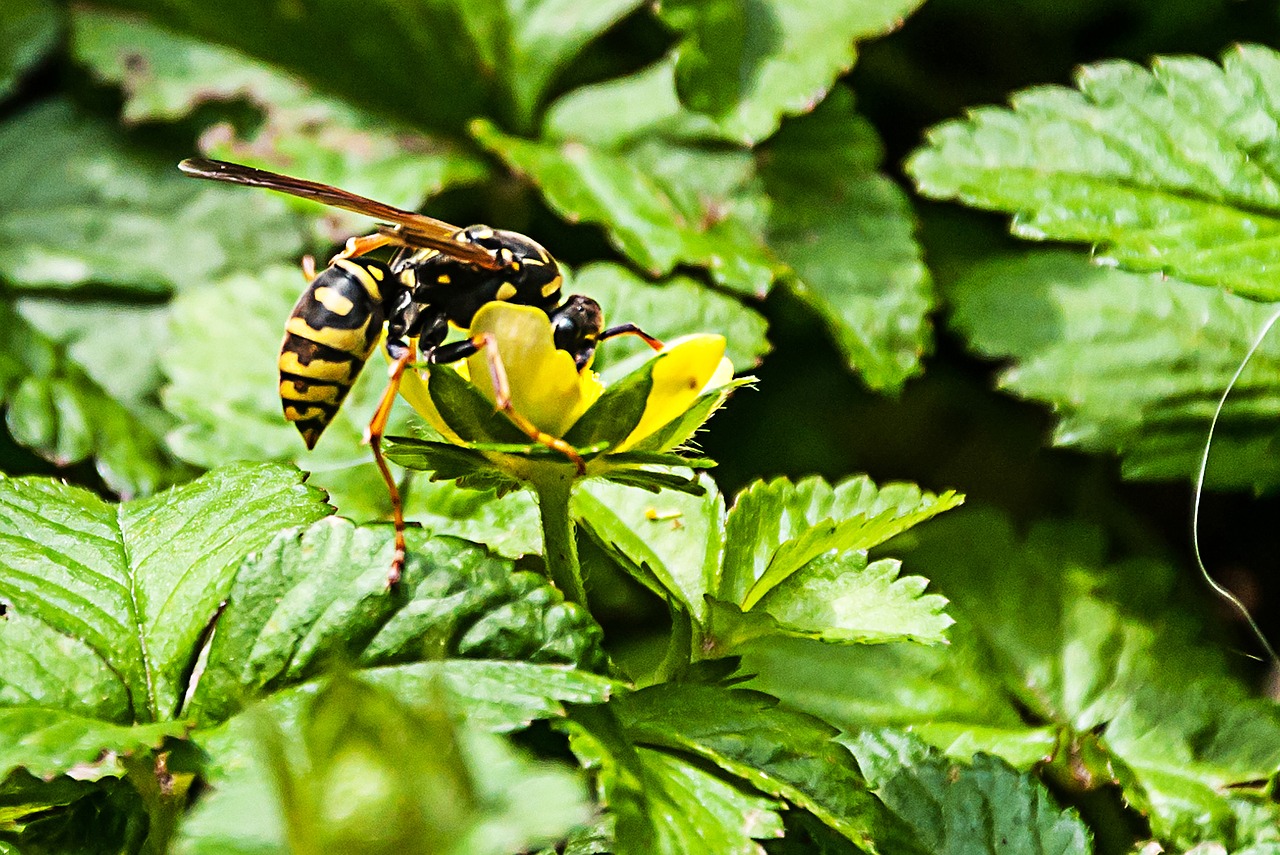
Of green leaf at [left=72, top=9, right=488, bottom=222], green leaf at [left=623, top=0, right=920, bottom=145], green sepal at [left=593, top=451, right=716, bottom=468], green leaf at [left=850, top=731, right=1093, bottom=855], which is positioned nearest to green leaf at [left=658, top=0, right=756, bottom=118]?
green leaf at [left=623, top=0, right=920, bottom=145]

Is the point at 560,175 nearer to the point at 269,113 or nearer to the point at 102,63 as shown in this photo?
the point at 269,113

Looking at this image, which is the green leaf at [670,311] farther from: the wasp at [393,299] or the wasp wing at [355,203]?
the wasp wing at [355,203]

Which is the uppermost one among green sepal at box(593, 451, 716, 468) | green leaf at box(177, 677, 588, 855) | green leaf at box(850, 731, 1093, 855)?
green leaf at box(177, 677, 588, 855)

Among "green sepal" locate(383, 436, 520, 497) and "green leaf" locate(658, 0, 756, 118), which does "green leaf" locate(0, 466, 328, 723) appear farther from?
"green leaf" locate(658, 0, 756, 118)

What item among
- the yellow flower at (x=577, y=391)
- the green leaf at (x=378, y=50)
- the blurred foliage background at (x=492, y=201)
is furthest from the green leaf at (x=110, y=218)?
the yellow flower at (x=577, y=391)

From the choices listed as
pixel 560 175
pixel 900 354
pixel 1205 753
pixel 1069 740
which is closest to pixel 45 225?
pixel 560 175

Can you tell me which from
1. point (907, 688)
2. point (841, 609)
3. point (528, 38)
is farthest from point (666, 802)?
point (528, 38)
